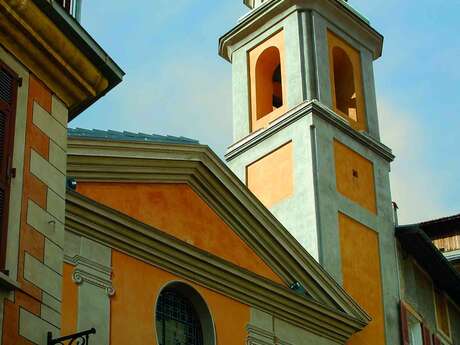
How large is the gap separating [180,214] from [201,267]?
2.74ft

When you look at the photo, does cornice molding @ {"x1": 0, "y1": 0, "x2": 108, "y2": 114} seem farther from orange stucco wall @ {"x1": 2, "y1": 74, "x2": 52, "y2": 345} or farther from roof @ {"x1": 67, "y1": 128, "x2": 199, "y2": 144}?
roof @ {"x1": 67, "y1": 128, "x2": 199, "y2": 144}

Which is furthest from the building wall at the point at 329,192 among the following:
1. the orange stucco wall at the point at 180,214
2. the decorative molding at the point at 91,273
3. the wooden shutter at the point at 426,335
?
the decorative molding at the point at 91,273

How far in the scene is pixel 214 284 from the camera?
16.3 meters

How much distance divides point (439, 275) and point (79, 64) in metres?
15.0

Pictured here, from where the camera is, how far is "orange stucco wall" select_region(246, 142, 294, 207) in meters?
21.6

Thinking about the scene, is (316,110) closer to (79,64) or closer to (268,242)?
(268,242)

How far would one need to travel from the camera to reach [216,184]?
56.2 feet

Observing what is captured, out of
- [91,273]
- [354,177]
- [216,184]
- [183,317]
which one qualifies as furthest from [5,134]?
[354,177]

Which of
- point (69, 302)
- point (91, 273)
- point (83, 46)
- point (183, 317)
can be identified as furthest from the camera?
point (183, 317)

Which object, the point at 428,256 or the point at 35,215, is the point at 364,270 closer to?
the point at 428,256

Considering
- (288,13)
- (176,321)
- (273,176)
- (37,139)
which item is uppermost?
(288,13)

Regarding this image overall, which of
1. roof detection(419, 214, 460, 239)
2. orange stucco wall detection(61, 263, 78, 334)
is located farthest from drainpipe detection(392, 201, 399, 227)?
orange stucco wall detection(61, 263, 78, 334)

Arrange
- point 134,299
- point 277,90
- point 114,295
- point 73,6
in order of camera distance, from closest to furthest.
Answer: point 73,6 < point 114,295 < point 134,299 < point 277,90

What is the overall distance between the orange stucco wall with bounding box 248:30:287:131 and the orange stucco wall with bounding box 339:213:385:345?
2.90 meters
